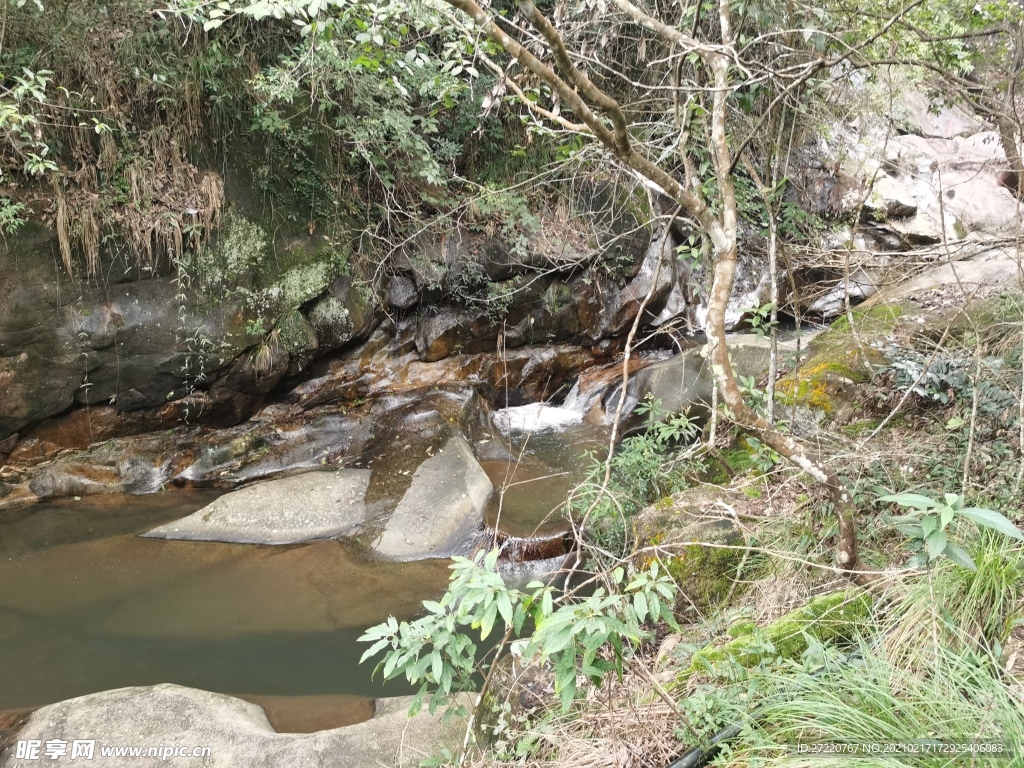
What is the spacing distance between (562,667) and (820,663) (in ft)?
3.28

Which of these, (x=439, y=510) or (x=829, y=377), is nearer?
(x=829, y=377)

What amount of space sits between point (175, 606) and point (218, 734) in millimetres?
1856

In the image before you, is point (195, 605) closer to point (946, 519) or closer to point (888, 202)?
point (946, 519)

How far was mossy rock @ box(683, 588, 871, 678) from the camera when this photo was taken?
2283 mm

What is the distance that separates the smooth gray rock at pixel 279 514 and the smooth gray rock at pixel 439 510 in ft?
1.44

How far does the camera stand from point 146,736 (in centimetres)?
299

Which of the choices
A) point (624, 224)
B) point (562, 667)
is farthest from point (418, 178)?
point (562, 667)

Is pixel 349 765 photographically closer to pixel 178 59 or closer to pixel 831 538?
pixel 831 538

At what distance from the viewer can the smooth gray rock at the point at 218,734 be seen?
2.85 m

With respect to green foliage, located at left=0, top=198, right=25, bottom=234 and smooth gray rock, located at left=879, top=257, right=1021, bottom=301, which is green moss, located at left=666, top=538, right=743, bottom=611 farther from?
green foliage, located at left=0, top=198, right=25, bottom=234

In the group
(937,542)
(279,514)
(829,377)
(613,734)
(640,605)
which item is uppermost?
(937,542)

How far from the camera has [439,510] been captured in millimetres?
5492

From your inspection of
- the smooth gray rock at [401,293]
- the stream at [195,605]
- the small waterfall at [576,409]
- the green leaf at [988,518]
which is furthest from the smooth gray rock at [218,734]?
the smooth gray rock at [401,293]

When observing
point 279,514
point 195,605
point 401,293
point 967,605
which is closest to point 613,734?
point 967,605
